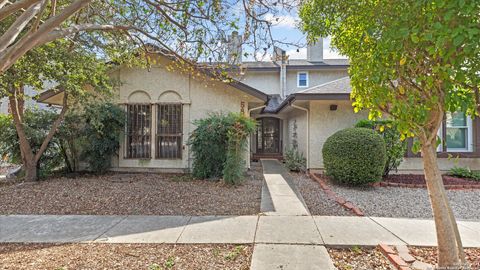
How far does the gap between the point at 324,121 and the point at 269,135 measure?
6712 mm

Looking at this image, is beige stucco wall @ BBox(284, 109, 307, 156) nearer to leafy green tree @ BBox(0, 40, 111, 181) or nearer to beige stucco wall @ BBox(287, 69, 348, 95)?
beige stucco wall @ BBox(287, 69, 348, 95)

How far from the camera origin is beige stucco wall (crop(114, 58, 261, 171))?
9.81m

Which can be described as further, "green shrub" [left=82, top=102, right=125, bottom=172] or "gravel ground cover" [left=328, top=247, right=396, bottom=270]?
"green shrub" [left=82, top=102, right=125, bottom=172]

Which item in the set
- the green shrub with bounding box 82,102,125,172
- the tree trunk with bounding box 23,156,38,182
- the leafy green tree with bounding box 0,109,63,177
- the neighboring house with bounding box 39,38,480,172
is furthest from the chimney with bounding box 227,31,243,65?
the tree trunk with bounding box 23,156,38,182

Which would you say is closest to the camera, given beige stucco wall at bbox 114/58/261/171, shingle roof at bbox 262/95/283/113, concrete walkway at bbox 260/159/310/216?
concrete walkway at bbox 260/159/310/216

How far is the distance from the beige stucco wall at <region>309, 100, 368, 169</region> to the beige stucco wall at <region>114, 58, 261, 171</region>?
2.40 metres

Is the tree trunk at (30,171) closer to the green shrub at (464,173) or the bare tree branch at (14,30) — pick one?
the bare tree branch at (14,30)

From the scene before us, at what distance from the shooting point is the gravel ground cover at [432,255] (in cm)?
318

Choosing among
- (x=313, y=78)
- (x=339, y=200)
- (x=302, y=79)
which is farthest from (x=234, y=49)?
(x=313, y=78)

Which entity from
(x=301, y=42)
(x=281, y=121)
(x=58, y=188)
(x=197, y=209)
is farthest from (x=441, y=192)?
(x=281, y=121)

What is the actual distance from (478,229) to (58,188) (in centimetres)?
963

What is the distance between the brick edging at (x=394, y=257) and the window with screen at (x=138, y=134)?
846cm

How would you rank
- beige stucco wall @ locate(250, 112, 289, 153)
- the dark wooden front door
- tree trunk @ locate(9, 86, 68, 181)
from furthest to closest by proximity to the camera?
1. the dark wooden front door
2. beige stucco wall @ locate(250, 112, 289, 153)
3. tree trunk @ locate(9, 86, 68, 181)

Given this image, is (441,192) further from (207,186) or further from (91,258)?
(207,186)
